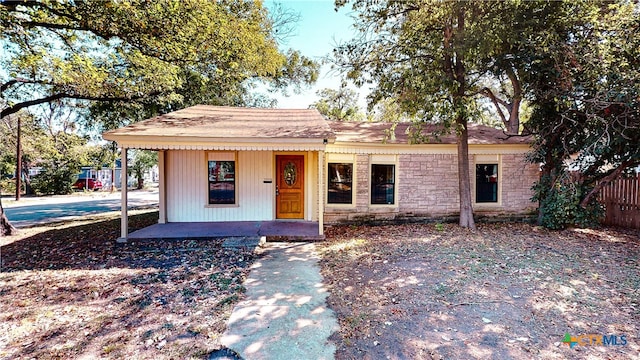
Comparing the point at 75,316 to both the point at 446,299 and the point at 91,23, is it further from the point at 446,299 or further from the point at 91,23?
the point at 91,23

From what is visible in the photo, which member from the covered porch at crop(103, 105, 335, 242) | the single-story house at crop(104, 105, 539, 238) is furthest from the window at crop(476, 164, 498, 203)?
the covered porch at crop(103, 105, 335, 242)

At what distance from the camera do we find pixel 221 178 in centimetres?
917

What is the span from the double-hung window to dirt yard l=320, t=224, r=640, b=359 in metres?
3.82

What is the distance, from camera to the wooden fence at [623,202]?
A: 28.3 ft

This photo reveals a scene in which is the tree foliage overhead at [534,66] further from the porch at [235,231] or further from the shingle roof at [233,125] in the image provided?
the porch at [235,231]

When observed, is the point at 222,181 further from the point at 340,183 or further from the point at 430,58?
the point at 430,58

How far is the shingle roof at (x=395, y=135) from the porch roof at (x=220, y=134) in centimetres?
150

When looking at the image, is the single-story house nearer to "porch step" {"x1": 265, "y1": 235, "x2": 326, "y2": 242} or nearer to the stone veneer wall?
the stone veneer wall

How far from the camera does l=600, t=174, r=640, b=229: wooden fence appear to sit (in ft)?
28.3

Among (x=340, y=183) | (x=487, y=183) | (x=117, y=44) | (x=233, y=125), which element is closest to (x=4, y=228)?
(x=117, y=44)

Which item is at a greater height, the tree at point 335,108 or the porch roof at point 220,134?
the tree at point 335,108

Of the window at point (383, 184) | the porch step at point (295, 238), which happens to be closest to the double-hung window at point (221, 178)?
the porch step at point (295, 238)

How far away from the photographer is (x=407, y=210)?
984 centimetres

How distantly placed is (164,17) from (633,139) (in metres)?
11.5
